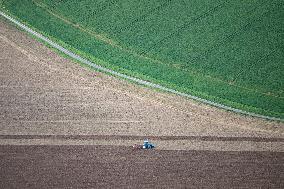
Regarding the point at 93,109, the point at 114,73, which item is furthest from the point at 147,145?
the point at 114,73

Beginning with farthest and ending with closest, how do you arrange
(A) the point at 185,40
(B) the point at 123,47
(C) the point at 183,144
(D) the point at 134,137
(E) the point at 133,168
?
1. (A) the point at 185,40
2. (B) the point at 123,47
3. (D) the point at 134,137
4. (C) the point at 183,144
5. (E) the point at 133,168

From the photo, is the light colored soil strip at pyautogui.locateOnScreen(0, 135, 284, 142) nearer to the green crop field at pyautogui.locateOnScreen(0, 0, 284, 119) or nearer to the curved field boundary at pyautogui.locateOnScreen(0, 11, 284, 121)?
the curved field boundary at pyautogui.locateOnScreen(0, 11, 284, 121)

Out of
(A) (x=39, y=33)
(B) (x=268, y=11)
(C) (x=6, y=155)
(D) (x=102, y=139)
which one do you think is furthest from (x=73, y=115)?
(B) (x=268, y=11)

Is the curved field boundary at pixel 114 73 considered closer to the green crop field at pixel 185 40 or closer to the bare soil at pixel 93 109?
the green crop field at pixel 185 40

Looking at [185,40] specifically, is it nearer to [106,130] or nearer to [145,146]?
[106,130]

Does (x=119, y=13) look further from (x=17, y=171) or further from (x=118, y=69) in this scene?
(x=17, y=171)
